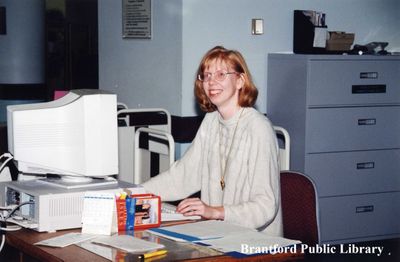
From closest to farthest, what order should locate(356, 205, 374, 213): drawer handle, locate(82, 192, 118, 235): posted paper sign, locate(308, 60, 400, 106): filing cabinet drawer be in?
locate(82, 192, 118, 235): posted paper sign < locate(308, 60, 400, 106): filing cabinet drawer < locate(356, 205, 374, 213): drawer handle

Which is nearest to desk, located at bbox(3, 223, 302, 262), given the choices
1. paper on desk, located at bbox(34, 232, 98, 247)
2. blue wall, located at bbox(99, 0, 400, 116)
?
paper on desk, located at bbox(34, 232, 98, 247)

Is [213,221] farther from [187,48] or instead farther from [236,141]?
[187,48]

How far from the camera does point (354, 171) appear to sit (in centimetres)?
499

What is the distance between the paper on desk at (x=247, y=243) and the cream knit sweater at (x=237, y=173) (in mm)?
317

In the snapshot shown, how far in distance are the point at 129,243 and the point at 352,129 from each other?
2.88 meters

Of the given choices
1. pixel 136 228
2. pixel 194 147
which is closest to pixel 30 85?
pixel 194 147

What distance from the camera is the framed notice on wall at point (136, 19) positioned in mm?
5208

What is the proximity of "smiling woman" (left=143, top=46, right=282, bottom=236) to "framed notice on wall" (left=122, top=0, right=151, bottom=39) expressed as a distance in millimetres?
2032

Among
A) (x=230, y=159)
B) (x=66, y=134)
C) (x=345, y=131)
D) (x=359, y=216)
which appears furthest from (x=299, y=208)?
(x=359, y=216)

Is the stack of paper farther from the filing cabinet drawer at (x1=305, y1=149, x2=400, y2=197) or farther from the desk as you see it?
the filing cabinet drawer at (x1=305, y1=149, x2=400, y2=197)

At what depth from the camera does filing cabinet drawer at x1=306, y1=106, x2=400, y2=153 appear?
483cm

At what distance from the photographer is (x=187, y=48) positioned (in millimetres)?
4824

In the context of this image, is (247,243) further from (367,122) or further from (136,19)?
(136,19)

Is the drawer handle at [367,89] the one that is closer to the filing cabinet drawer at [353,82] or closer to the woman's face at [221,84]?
the filing cabinet drawer at [353,82]
